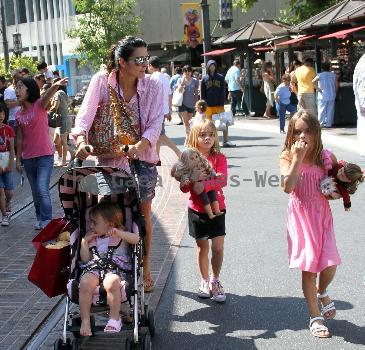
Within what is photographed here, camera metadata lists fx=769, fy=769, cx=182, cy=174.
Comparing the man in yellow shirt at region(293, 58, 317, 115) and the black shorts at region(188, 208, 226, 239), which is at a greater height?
the man in yellow shirt at region(293, 58, 317, 115)

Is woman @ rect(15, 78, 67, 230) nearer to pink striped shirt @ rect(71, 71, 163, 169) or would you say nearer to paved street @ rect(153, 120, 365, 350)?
paved street @ rect(153, 120, 365, 350)

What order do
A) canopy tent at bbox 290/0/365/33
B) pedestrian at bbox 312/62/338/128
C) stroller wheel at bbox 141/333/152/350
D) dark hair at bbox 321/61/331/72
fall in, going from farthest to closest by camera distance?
dark hair at bbox 321/61/331/72, pedestrian at bbox 312/62/338/128, canopy tent at bbox 290/0/365/33, stroller wheel at bbox 141/333/152/350

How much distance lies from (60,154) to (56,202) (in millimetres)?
4715

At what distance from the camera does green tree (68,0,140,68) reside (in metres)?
39.1

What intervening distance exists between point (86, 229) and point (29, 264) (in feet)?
8.42

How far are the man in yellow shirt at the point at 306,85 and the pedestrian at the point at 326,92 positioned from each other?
5.5 inches

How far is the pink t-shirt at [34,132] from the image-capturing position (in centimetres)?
884

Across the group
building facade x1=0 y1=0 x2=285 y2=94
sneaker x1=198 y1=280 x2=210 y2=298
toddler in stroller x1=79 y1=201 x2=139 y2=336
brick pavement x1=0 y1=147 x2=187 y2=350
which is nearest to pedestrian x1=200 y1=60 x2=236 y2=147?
brick pavement x1=0 y1=147 x2=187 y2=350

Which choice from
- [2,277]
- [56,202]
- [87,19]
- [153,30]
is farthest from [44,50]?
[2,277]

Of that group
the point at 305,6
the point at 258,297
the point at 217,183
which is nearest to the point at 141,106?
the point at 217,183

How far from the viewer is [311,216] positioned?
16.7ft

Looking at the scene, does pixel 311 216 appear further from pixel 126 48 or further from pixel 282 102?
pixel 282 102

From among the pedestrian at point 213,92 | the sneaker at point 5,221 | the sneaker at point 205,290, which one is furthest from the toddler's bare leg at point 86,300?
the pedestrian at point 213,92

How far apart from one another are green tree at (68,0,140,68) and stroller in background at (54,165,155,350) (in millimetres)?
33993
